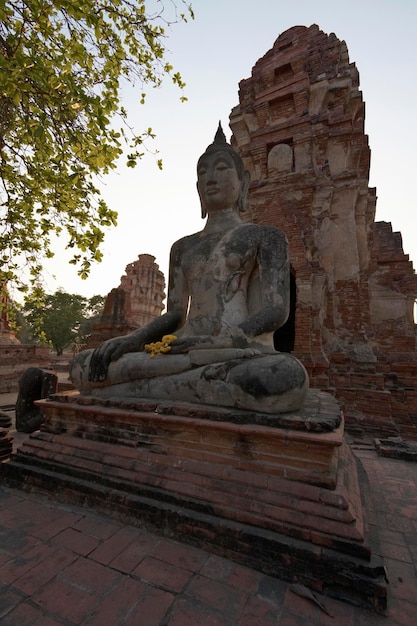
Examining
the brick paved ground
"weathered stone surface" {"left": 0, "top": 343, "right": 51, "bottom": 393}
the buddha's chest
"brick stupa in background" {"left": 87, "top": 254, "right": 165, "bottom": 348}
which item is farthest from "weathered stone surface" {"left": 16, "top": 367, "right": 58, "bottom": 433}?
"brick stupa in background" {"left": 87, "top": 254, "right": 165, "bottom": 348}

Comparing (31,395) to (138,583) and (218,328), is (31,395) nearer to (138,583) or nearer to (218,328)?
(218,328)

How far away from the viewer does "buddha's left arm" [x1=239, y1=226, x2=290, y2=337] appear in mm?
2707

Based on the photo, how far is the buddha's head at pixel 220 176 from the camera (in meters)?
3.30

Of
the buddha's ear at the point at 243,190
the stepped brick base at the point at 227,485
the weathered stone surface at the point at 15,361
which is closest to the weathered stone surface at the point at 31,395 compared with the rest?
the stepped brick base at the point at 227,485

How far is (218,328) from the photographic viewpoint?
9.38ft

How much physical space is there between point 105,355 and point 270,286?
1787 millimetres

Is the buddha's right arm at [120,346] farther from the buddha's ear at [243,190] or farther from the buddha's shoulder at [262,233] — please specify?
the buddha's ear at [243,190]

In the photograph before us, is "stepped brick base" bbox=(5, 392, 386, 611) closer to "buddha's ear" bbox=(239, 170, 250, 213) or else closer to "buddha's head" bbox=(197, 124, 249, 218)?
"buddha's head" bbox=(197, 124, 249, 218)

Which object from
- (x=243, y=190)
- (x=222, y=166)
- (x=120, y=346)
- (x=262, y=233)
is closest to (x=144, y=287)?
(x=243, y=190)

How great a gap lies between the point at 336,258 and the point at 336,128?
3.26 m

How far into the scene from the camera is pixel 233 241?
3062 mm

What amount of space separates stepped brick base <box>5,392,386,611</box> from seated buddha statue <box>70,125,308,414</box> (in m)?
0.26

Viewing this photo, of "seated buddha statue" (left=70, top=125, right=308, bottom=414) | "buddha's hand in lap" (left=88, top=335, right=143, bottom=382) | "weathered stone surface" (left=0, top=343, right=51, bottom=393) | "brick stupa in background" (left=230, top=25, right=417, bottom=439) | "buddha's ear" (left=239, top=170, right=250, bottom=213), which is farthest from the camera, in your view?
"weathered stone surface" (left=0, top=343, right=51, bottom=393)

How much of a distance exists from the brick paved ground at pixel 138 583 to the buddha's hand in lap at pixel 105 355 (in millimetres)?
1144
